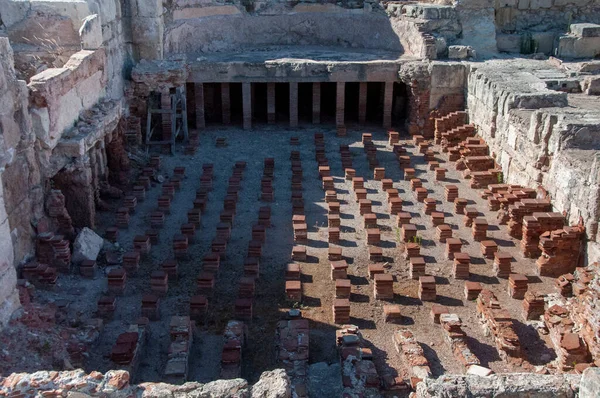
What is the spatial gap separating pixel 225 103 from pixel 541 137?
8.72 m

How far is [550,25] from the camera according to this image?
774 inches

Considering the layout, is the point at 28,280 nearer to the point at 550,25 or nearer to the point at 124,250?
the point at 124,250

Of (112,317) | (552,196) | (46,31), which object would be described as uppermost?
(46,31)

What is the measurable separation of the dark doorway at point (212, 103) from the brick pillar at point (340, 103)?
10.5 ft

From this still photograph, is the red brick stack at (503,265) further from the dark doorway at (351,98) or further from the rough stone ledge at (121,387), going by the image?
the dark doorway at (351,98)

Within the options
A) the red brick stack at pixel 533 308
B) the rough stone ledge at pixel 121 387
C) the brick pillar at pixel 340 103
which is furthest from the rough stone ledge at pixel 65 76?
the red brick stack at pixel 533 308

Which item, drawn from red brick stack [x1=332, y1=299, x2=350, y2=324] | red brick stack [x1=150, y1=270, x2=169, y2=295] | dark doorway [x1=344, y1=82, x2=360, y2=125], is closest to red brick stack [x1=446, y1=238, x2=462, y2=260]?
red brick stack [x1=332, y1=299, x2=350, y2=324]

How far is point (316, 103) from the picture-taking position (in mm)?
17438

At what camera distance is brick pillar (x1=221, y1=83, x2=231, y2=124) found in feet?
56.4

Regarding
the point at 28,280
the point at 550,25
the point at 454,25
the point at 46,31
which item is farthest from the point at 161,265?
the point at 550,25

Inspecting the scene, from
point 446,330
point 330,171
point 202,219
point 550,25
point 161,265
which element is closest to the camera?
point 446,330

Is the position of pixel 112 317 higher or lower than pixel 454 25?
lower

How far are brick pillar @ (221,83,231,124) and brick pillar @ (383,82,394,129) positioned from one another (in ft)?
13.6

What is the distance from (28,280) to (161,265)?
1.91 metres
